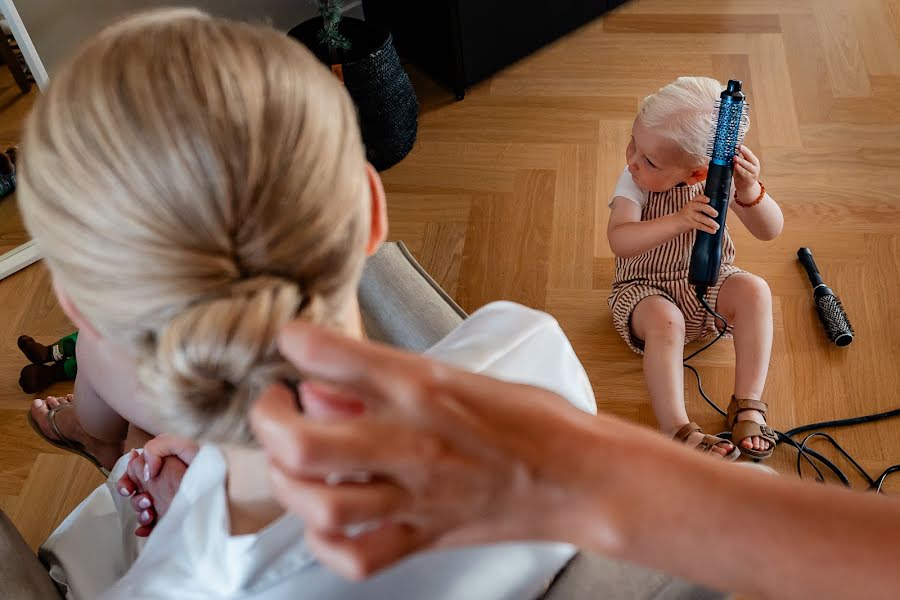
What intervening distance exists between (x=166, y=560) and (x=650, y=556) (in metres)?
0.51

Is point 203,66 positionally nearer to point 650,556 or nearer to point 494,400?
point 494,400

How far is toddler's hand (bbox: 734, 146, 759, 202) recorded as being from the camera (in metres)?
1.53

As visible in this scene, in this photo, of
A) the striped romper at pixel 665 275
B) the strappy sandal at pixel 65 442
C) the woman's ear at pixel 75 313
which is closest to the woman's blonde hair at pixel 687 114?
the striped romper at pixel 665 275

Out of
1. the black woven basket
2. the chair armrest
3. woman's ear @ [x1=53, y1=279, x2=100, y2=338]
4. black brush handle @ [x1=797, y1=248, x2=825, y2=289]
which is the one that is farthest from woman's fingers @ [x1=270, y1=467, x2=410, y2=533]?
the black woven basket

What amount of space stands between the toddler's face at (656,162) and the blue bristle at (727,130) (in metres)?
0.13

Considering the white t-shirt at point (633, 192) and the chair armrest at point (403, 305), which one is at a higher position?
the chair armrest at point (403, 305)

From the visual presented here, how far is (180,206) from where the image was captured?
0.62 meters

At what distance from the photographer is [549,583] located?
86 centimetres

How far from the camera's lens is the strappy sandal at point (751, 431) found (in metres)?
1.57

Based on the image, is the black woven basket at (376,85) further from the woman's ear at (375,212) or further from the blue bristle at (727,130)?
the woman's ear at (375,212)

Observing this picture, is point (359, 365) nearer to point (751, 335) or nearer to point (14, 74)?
point (751, 335)

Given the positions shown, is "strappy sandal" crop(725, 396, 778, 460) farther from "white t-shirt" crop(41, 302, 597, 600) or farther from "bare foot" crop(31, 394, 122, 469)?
"bare foot" crop(31, 394, 122, 469)

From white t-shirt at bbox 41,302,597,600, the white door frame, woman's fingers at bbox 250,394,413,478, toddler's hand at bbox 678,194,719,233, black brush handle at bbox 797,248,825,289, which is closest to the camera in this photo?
woman's fingers at bbox 250,394,413,478

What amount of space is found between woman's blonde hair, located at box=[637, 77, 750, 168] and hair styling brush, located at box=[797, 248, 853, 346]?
1.61ft
